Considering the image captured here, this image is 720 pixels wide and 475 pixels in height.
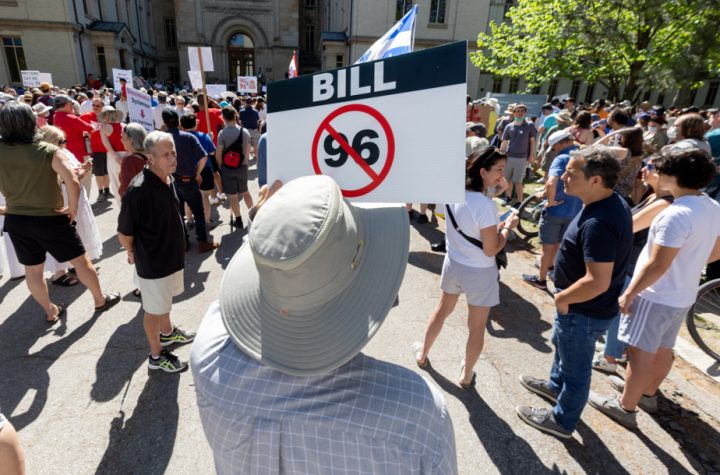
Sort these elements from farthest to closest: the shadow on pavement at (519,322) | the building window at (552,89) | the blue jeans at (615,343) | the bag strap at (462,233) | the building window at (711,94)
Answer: the building window at (711,94) < the building window at (552,89) < the shadow on pavement at (519,322) < the blue jeans at (615,343) < the bag strap at (462,233)

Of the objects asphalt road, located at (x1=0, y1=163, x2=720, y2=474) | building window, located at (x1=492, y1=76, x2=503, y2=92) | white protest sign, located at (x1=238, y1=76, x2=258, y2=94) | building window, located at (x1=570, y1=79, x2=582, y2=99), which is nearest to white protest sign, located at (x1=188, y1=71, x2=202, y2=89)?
white protest sign, located at (x1=238, y1=76, x2=258, y2=94)

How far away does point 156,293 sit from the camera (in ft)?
10.6

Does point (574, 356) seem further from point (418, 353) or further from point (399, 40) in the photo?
point (399, 40)

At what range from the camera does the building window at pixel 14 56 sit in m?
25.6

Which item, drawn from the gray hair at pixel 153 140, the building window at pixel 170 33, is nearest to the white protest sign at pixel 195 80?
the gray hair at pixel 153 140

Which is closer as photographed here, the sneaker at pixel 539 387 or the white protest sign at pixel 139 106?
the sneaker at pixel 539 387

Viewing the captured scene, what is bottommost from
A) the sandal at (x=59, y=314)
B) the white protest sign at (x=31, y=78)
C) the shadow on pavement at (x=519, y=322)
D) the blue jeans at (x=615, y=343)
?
the sandal at (x=59, y=314)

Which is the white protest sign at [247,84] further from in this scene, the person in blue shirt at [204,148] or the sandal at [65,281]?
the sandal at [65,281]

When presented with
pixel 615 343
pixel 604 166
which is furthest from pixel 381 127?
pixel 615 343

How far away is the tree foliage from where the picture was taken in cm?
1459

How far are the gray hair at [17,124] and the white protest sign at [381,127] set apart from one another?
118 inches

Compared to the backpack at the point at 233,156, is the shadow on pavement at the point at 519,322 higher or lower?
lower

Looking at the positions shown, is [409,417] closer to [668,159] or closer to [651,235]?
[651,235]

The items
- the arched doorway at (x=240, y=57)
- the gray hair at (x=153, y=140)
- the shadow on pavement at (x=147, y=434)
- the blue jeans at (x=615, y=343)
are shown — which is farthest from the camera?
the arched doorway at (x=240, y=57)
